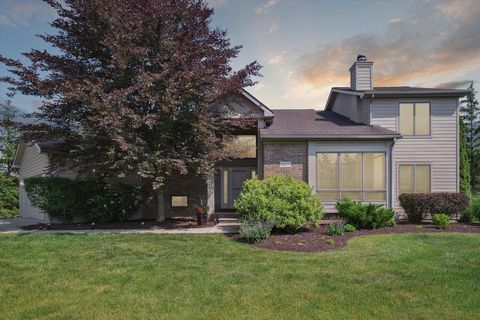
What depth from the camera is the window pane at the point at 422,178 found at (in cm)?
Result: 1390

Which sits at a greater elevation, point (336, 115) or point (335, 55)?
point (335, 55)

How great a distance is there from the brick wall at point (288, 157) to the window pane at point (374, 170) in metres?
2.34

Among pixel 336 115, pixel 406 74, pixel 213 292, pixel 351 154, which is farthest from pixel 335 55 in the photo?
pixel 213 292

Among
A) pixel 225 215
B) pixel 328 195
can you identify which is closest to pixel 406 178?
pixel 328 195

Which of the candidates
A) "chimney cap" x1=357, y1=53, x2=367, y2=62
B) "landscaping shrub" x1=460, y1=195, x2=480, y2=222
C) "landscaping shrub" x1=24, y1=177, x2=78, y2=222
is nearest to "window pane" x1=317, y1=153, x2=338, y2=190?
"landscaping shrub" x1=460, y1=195, x2=480, y2=222

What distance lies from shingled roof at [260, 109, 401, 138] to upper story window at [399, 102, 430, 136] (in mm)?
1181

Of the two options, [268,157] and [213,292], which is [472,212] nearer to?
[268,157]

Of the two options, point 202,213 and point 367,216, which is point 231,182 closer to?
point 202,213

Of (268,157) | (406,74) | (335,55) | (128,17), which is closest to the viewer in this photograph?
(128,17)

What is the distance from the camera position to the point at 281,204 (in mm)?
10156

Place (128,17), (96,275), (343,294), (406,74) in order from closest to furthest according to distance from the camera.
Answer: (343,294) → (96,275) → (128,17) → (406,74)

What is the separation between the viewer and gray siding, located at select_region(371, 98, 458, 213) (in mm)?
13859

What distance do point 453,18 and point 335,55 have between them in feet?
17.4

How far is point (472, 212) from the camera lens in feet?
40.9
